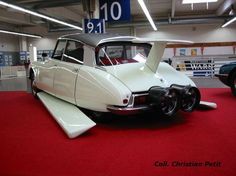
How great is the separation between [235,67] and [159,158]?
12.6 ft

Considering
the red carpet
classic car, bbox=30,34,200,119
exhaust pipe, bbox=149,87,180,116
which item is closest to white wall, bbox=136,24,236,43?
classic car, bbox=30,34,200,119

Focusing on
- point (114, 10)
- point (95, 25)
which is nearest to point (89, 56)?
point (95, 25)

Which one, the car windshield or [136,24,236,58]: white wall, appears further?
[136,24,236,58]: white wall

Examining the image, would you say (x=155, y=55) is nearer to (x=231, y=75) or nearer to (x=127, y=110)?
(x=127, y=110)

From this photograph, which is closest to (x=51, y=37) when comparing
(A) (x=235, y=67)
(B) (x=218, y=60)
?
(B) (x=218, y=60)

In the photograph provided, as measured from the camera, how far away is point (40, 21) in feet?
50.4

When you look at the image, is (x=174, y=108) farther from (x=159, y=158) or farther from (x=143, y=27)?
(x=143, y=27)

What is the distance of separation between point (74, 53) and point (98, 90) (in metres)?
1.09

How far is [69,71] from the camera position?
3938 mm

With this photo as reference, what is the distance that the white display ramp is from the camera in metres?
3.02

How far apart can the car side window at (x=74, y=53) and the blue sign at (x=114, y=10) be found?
265 cm

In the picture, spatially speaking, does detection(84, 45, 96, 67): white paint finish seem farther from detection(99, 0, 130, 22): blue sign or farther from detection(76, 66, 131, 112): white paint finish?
detection(99, 0, 130, 22): blue sign

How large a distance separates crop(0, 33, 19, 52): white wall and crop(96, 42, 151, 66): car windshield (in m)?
18.2

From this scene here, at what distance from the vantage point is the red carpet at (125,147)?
2169 millimetres
